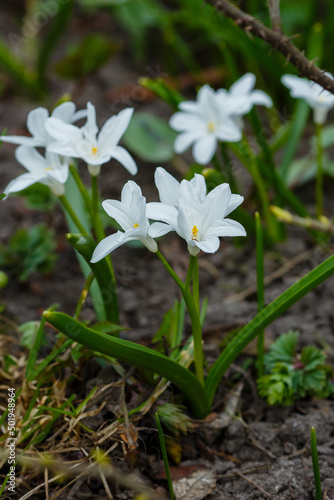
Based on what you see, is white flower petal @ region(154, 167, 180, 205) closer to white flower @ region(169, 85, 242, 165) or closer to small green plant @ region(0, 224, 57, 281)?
white flower @ region(169, 85, 242, 165)

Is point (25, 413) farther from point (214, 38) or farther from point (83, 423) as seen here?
point (214, 38)

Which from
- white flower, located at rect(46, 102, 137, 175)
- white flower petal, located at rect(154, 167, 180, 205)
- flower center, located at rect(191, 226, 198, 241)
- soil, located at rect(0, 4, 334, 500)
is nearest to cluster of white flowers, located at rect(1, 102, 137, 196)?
white flower, located at rect(46, 102, 137, 175)

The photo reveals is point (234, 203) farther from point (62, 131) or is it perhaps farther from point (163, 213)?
point (62, 131)

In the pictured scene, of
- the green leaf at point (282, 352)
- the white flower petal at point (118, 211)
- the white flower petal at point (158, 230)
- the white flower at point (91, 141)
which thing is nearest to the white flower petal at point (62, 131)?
the white flower at point (91, 141)

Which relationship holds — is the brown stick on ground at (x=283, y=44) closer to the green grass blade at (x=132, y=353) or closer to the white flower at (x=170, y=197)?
the white flower at (x=170, y=197)

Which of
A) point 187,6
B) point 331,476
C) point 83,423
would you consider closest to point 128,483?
point 83,423

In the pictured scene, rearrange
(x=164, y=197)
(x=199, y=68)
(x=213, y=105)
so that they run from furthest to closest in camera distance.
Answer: (x=199, y=68) < (x=213, y=105) < (x=164, y=197)

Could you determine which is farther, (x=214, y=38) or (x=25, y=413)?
→ (x=214, y=38)
